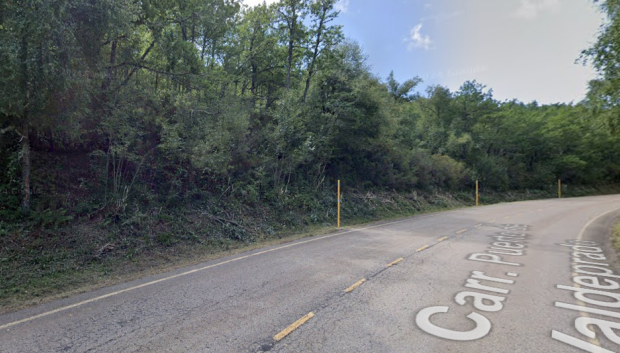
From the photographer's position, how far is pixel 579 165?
129ft

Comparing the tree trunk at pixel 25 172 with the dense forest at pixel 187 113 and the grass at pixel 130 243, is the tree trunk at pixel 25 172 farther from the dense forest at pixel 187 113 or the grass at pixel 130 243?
the grass at pixel 130 243

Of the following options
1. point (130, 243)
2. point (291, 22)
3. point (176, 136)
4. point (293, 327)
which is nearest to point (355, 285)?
point (293, 327)

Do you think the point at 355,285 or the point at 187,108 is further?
the point at 187,108

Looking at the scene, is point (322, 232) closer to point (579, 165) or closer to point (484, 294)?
point (484, 294)

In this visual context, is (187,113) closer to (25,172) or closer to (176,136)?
(176,136)

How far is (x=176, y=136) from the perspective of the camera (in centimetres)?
922

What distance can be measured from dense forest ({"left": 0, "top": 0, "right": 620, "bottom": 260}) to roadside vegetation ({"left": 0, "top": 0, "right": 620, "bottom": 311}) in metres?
0.05

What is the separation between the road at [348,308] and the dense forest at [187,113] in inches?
152

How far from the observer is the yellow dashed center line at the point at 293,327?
336 cm

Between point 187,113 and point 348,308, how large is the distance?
8285mm

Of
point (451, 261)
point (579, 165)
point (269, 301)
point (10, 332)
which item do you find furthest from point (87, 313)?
point (579, 165)

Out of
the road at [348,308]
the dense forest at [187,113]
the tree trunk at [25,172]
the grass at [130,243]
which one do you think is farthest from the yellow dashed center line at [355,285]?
the tree trunk at [25,172]

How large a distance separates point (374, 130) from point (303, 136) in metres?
5.00

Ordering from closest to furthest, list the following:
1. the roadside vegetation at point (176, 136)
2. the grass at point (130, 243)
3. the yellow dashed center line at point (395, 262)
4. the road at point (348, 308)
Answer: the road at point (348, 308)
the grass at point (130, 243)
the roadside vegetation at point (176, 136)
the yellow dashed center line at point (395, 262)
